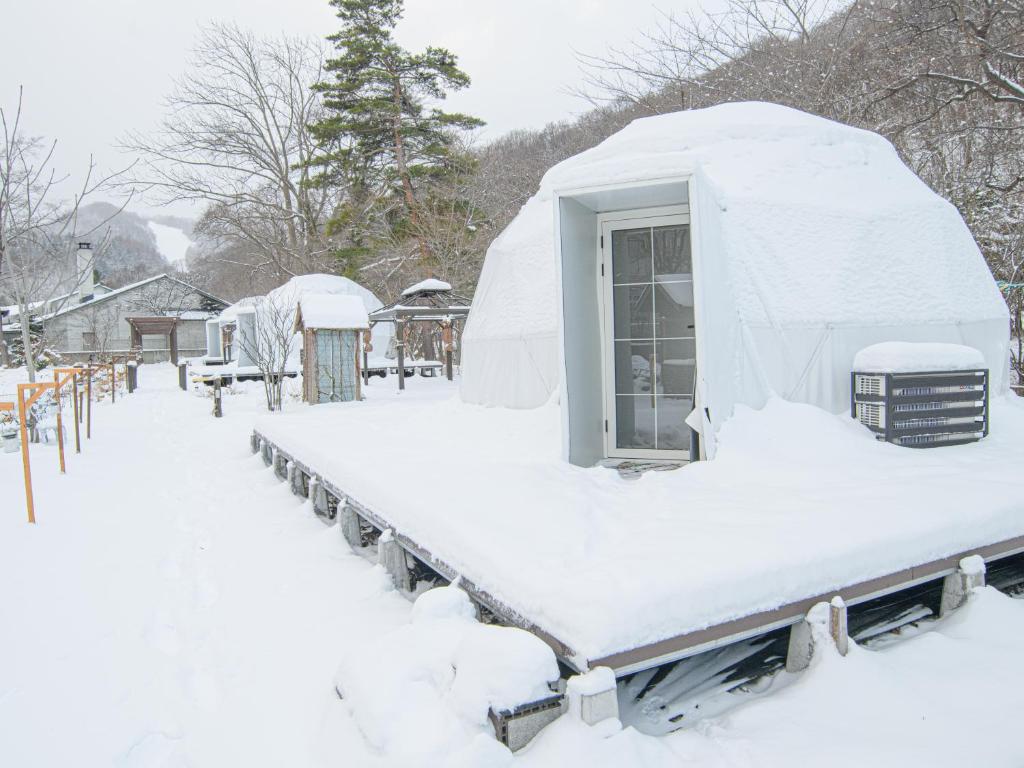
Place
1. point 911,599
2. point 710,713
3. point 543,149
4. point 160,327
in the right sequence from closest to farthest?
point 710,713 → point 911,599 → point 543,149 → point 160,327

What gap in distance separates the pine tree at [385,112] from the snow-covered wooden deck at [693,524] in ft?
69.5

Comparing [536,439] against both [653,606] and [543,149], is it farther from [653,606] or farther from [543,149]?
[543,149]

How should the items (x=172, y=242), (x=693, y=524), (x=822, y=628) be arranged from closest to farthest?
(x=822, y=628), (x=693, y=524), (x=172, y=242)

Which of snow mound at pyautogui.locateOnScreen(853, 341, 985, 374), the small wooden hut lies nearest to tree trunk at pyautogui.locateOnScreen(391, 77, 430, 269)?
the small wooden hut

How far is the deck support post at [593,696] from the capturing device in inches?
88.4

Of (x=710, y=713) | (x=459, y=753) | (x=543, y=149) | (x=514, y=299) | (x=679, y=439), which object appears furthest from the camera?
(x=543, y=149)

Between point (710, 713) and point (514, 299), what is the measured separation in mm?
5654

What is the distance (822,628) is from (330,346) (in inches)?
487

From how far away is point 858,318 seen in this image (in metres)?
5.66

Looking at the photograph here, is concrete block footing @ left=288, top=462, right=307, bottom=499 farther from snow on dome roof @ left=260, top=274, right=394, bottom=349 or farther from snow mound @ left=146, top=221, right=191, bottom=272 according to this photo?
snow mound @ left=146, top=221, right=191, bottom=272

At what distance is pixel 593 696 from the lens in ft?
7.37

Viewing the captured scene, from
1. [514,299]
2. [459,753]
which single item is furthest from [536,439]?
[459,753]

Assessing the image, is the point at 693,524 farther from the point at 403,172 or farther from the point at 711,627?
the point at 403,172

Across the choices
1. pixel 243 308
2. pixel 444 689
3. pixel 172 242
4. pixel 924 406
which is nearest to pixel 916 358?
pixel 924 406
